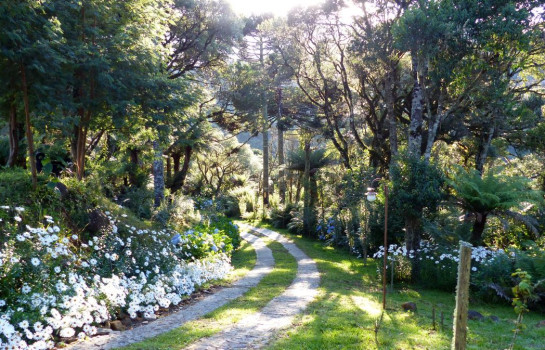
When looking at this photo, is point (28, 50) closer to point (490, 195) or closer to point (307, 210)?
point (490, 195)

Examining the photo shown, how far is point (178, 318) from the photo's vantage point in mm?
5652

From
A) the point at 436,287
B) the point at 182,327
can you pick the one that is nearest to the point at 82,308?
the point at 182,327

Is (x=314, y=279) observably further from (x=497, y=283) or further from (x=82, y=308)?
(x=82, y=308)

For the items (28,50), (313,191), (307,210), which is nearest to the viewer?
(28,50)

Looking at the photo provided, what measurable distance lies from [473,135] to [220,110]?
34.7 feet

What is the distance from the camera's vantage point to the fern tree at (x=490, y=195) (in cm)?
880

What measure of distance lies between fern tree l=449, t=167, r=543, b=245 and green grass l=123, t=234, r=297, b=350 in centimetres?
420

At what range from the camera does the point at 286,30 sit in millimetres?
15094

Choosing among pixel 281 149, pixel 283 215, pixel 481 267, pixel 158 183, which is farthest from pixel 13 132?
pixel 281 149

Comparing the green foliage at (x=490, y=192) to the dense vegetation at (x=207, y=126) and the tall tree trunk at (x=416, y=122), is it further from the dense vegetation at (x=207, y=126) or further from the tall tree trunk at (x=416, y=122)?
the tall tree trunk at (x=416, y=122)

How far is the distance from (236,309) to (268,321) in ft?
2.55

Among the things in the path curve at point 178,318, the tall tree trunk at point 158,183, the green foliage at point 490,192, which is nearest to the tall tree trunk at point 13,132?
the path curve at point 178,318

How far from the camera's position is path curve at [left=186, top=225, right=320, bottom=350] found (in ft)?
14.9

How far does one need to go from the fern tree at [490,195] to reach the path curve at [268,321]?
12.2 feet
